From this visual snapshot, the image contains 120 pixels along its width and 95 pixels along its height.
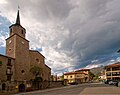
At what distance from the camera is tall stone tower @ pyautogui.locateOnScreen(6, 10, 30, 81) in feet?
179

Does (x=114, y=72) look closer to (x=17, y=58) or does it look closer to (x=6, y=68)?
(x=17, y=58)

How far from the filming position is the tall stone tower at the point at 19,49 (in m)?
54.5

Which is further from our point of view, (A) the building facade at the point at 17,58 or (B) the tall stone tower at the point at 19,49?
(B) the tall stone tower at the point at 19,49

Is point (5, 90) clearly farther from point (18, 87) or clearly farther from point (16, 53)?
point (16, 53)

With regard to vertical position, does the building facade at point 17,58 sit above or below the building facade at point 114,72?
above

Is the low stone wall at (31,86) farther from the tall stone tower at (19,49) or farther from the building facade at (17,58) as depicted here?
the tall stone tower at (19,49)

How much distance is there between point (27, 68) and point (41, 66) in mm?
9422

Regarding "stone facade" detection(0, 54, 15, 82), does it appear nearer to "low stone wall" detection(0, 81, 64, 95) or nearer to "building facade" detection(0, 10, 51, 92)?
"building facade" detection(0, 10, 51, 92)

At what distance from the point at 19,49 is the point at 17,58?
130 inches

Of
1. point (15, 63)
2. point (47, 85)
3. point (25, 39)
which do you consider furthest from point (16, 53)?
point (47, 85)

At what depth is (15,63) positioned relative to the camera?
53.2 metres

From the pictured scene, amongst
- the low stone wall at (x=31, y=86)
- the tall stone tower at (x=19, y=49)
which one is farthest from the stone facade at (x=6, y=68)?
the tall stone tower at (x=19, y=49)

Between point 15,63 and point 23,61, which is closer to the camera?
point 15,63

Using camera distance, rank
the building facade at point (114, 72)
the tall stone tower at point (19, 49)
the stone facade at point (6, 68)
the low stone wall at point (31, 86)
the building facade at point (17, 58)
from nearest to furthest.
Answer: the low stone wall at point (31, 86), the stone facade at point (6, 68), the building facade at point (17, 58), the tall stone tower at point (19, 49), the building facade at point (114, 72)
